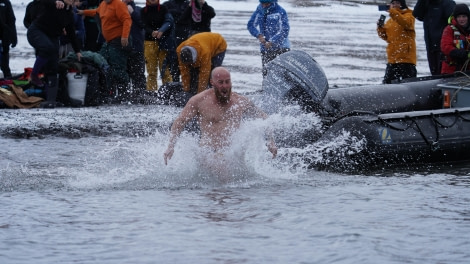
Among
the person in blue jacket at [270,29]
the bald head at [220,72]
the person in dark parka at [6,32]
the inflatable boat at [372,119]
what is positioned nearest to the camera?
the bald head at [220,72]

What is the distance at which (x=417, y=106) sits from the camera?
40.7 ft

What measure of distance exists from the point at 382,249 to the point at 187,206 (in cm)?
215

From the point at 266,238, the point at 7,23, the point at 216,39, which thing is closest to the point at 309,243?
the point at 266,238

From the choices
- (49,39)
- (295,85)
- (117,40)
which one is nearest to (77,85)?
(49,39)

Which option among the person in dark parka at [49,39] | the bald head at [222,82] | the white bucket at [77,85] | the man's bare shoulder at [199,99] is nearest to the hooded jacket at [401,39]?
the white bucket at [77,85]

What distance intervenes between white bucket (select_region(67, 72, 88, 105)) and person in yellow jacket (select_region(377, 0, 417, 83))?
455cm

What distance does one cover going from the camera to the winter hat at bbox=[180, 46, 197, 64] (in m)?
12.9

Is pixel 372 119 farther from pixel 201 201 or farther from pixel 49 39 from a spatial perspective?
pixel 49 39

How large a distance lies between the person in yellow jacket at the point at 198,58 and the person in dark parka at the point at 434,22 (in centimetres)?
333

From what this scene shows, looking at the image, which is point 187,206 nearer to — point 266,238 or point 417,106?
point 266,238

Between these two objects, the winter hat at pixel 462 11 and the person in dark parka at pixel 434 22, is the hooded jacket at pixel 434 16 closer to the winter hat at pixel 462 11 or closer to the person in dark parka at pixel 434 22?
the person in dark parka at pixel 434 22

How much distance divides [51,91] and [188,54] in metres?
2.85

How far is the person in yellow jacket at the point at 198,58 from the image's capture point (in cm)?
1301

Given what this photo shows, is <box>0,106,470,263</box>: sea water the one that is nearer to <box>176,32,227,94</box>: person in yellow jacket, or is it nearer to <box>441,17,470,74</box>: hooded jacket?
<box>176,32,227,94</box>: person in yellow jacket
